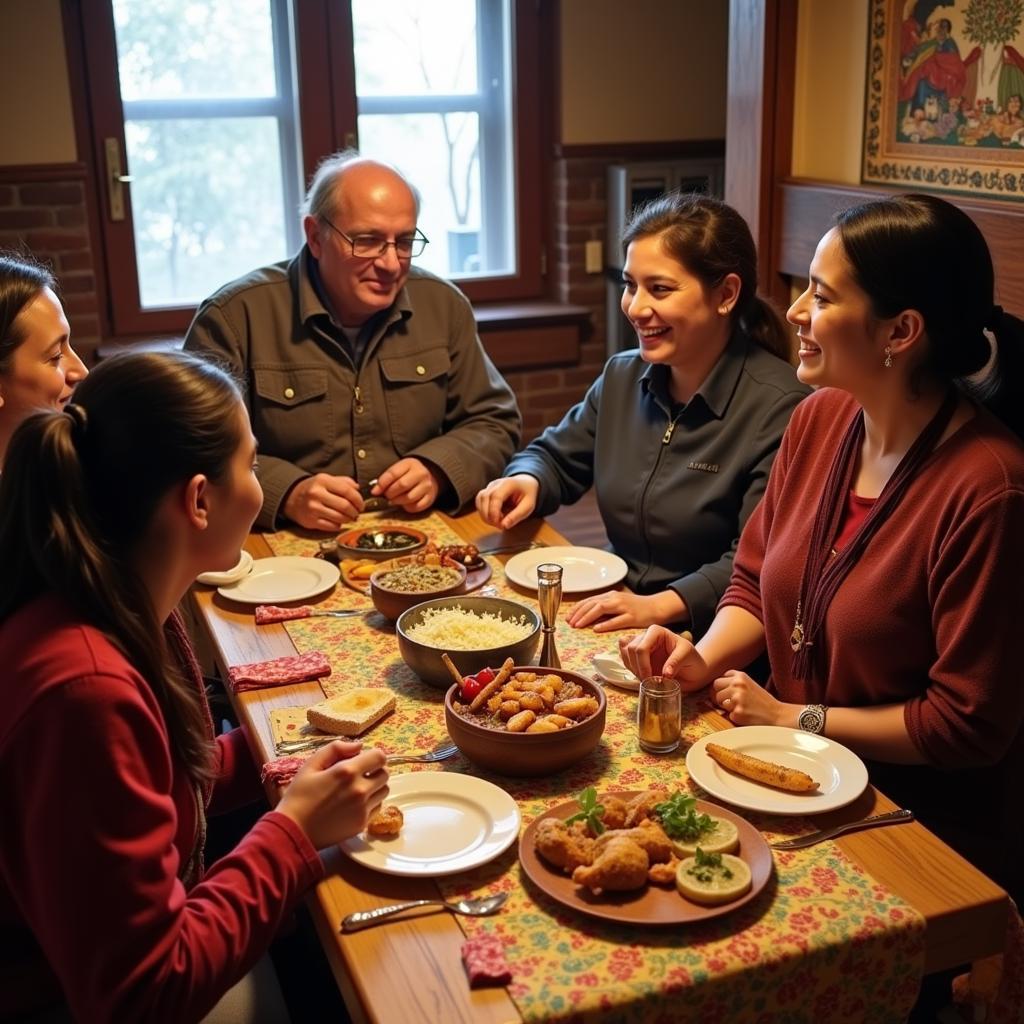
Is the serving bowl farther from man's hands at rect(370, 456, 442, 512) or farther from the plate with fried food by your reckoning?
the plate with fried food

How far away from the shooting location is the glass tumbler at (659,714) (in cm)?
157

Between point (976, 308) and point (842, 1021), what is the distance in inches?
40.4

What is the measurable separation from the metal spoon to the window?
12.4 ft

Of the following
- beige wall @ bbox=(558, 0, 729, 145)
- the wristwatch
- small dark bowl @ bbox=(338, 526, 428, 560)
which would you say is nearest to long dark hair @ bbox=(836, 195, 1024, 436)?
the wristwatch

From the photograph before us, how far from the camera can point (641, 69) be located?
197 inches

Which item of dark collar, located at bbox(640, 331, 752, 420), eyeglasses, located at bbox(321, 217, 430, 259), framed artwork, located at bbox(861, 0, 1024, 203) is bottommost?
dark collar, located at bbox(640, 331, 752, 420)

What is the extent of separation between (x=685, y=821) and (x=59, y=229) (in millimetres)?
3794

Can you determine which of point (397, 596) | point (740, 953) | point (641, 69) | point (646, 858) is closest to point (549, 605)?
point (397, 596)

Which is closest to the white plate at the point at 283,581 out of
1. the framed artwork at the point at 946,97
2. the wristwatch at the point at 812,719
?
the wristwatch at the point at 812,719

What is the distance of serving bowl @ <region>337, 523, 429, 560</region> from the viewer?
7.56 feet

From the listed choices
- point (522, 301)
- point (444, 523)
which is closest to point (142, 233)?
point (522, 301)

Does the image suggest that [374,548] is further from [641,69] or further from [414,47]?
[641,69]

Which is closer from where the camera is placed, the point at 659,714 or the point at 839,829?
the point at 839,829

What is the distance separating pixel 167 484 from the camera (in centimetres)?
131
